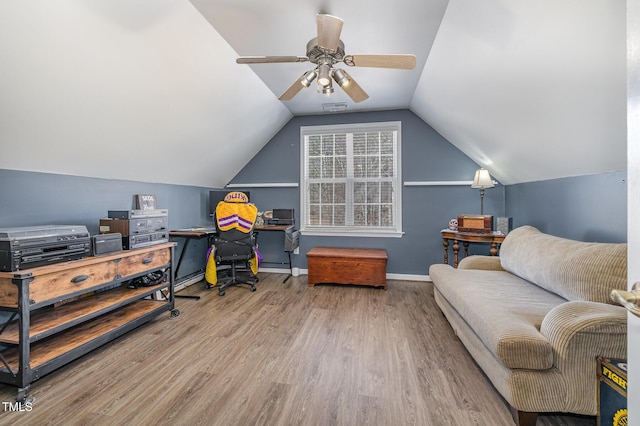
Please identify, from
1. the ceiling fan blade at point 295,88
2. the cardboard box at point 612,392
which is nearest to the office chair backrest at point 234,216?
the ceiling fan blade at point 295,88

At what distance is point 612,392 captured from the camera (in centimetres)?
119

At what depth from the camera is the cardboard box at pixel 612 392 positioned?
3.69ft

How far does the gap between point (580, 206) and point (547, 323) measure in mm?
1535

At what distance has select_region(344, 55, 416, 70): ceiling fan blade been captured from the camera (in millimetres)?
1844

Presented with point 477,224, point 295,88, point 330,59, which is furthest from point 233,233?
point 477,224

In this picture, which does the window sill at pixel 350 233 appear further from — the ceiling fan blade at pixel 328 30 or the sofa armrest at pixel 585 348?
the ceiling fan blade at pixel 328 30

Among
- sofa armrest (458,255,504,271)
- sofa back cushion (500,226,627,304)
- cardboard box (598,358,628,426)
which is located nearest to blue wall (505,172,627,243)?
sofa back cushion (500,226,627,304)

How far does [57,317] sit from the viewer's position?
192 cm

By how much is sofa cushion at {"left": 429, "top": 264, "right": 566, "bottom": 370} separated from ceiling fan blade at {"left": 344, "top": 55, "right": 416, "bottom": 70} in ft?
5.83

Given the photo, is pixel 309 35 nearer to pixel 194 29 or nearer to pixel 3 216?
pixel 194 29

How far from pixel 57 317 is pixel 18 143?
1256 mm

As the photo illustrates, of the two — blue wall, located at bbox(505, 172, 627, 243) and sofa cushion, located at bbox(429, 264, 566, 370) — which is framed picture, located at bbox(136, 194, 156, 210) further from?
blue wall, located at bbox(505, 172, 627, 243)

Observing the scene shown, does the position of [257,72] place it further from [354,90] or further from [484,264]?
[484,264]

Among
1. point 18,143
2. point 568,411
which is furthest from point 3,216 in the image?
point 568,411
